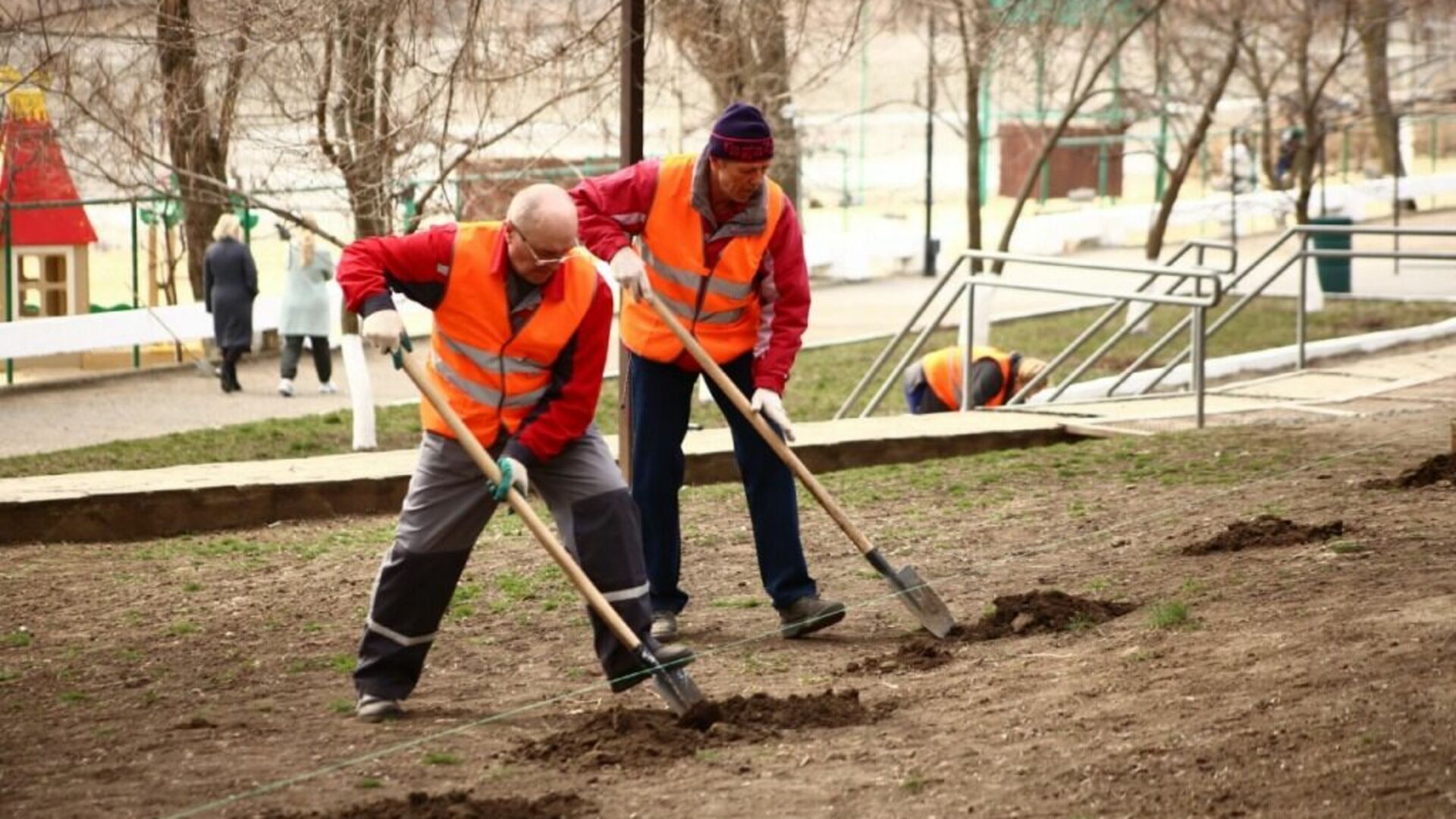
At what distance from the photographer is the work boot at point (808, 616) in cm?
688

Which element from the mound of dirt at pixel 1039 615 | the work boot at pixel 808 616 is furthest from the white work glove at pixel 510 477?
the mound of dirt at pixel 1039 615

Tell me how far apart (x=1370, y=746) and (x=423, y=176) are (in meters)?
9.89

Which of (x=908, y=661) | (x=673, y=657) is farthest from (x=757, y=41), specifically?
(x=673, y=657)

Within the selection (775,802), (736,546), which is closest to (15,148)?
(736,546)

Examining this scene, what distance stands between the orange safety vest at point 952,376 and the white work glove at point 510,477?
7.64 meters

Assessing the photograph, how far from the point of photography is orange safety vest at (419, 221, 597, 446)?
5.81 meters

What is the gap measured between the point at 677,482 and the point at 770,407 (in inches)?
17.4

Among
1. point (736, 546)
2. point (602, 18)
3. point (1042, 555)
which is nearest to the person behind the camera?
point (1042, 555)

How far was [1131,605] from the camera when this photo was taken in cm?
682

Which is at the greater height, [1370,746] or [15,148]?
[15,148]

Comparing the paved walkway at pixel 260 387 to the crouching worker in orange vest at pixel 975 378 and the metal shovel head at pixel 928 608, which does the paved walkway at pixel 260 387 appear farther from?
the metal shovel head at pixel 928 608

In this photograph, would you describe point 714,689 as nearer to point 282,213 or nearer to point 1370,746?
point 1370,746

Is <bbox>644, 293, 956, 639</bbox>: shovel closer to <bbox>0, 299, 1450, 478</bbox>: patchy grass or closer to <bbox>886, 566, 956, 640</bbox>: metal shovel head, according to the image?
<bbox>886, 566, 956, 640</bbox>: metal shovel head

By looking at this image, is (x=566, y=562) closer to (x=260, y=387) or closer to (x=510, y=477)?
(x=510, y=477)
